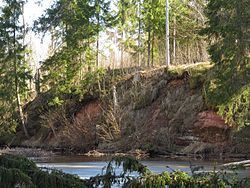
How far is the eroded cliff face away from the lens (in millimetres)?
31734

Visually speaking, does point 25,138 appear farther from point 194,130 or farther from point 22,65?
point 194,130

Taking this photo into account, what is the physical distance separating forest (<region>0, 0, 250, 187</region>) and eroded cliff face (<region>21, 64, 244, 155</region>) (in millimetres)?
75

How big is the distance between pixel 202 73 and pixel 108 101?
8.97 metres

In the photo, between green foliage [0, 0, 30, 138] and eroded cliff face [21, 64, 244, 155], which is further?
green foliage [0, 0, 30, 138]

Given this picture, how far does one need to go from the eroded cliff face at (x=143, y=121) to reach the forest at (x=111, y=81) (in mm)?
75

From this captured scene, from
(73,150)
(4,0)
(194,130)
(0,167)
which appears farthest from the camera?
(4,0)

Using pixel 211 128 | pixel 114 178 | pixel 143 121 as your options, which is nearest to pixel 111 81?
pixel 143 121

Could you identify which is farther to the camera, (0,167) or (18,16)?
(18,16)

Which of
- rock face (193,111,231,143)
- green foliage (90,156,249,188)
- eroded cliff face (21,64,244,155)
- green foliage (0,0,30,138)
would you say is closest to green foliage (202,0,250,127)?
rock face (193,111,231,143)

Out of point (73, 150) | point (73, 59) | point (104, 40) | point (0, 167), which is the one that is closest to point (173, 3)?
point (104, 40)

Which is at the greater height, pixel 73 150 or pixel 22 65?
pixel 22 65

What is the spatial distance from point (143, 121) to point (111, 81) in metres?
7.05

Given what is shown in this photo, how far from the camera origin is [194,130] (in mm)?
32219

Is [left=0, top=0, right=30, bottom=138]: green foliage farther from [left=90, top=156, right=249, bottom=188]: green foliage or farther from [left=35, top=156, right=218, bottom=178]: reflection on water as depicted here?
[left=90, top=156, right=249, bottom=188]: green foliage
